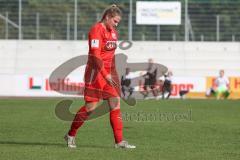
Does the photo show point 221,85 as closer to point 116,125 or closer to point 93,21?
point 93,21

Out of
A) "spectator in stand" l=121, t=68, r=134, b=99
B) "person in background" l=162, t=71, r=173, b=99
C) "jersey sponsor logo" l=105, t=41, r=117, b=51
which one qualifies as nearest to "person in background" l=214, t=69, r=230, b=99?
"person in background" l=162, t=71, r=173, b=99

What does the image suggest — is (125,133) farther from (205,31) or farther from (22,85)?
(205,31)

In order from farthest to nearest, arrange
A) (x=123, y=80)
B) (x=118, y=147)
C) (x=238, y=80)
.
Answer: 1. (x=238, y=80)
2. (x=123, y=80)
3. (x=118, y=147)

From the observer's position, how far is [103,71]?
410 inches

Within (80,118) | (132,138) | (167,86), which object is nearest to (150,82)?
(167,86)

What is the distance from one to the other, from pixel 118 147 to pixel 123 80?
79.4 feet

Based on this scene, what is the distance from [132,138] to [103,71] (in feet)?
8.54

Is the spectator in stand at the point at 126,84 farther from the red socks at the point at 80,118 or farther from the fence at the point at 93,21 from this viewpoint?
the red socks at the point at 80,118

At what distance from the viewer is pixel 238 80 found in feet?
125

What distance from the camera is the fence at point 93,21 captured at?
141 ft

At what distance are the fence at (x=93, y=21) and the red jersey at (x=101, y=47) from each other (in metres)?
32.1

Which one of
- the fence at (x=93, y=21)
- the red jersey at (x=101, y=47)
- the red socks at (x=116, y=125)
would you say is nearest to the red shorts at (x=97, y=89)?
the red jersey at (x=101, y=47)

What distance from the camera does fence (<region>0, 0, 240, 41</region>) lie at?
42969mm

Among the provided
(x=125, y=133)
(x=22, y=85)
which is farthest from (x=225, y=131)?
(x=22, y=85)
